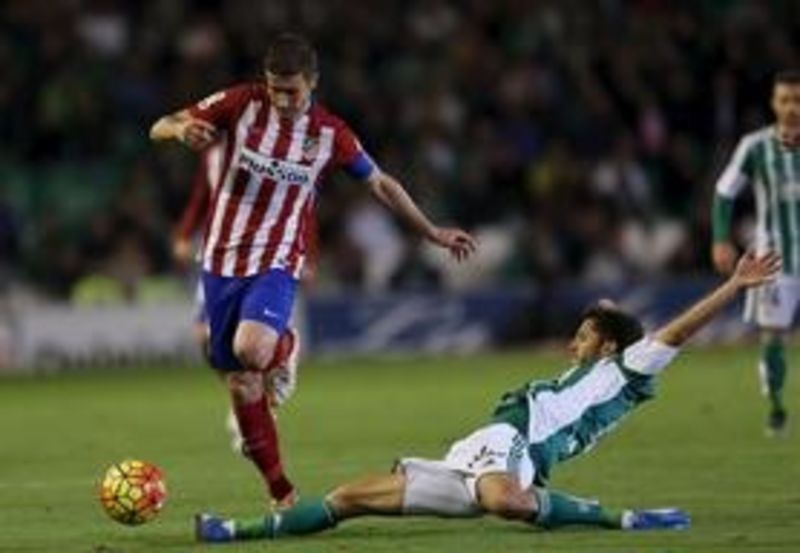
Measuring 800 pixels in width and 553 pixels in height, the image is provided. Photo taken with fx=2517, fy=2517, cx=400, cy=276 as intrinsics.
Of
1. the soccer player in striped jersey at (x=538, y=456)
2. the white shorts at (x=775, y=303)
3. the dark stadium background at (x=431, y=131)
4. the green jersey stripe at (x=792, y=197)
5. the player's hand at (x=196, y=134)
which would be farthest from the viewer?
the dark stadium background at (x=431, y=131)

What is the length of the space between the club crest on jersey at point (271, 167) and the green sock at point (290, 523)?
202cm

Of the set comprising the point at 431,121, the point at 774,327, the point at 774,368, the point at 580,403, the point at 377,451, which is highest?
the point at 431,121

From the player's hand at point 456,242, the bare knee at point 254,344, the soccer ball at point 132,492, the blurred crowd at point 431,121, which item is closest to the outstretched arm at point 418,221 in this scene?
the player's hand at point 456,242

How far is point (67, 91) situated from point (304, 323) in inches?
133

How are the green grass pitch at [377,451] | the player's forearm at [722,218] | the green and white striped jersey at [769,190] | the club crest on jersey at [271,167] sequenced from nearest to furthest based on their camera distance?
the green grass pitch at [377,451] < the club crest on jersey at [271,167] < the player's forearm at [722,218] < the green and white striped jersey at [769,190]

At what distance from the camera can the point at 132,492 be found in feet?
35.0

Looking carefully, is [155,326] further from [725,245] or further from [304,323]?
[725,245]

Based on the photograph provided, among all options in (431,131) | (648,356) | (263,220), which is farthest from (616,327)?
(431,131)

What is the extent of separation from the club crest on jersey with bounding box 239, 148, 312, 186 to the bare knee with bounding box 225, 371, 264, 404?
3.06 feet

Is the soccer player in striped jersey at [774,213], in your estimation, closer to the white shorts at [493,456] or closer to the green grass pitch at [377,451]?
the green grass pitch at [377,451]

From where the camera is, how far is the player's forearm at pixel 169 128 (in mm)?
11211

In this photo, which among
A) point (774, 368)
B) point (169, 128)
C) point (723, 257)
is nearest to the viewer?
point (169, 128)

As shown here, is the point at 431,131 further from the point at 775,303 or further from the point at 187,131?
the point at 187,131

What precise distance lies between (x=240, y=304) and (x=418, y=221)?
947 mm
